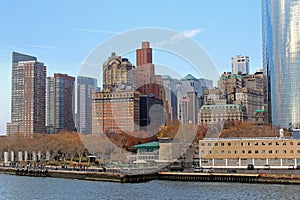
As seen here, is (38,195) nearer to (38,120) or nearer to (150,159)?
(150,159)

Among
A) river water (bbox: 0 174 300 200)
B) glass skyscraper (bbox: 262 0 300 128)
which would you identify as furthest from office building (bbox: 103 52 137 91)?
glass skyscraper (bbox: 262 0 300 128)

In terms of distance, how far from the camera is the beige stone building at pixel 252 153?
53.2 meters

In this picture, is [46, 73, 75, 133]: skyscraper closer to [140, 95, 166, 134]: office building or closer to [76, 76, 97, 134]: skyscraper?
[76, 76, 97, 134]: skyscraper

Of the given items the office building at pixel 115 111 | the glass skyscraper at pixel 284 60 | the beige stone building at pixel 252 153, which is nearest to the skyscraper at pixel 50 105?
the office building at pixel 115 111

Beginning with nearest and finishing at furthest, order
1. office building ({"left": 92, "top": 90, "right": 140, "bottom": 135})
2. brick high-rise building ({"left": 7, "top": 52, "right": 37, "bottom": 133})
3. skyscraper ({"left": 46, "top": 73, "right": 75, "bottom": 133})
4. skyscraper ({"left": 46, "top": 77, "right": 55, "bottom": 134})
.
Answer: office building ({"left": 92, "top": 90, "right": 140, "bottom": 135}) < brick high-rise building ({"left": 7, "top": 52, "right": 37, "bottom": 133}) < skyscraper ({"left": 46, "top": 73, "right": 75, "bottom": 133}) < skyscraper ({"left": 46, "top": 77, "right": 55, "bottom": 134})

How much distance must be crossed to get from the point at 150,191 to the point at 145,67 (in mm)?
17336

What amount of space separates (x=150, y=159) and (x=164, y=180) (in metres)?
10.9

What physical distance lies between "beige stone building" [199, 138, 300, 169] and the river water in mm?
9377

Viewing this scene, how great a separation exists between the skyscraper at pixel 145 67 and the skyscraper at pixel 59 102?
7368 centimetres

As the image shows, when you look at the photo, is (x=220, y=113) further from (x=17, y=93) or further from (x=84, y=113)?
(x=17, y=93)

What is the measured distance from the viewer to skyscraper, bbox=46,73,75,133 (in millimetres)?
143750

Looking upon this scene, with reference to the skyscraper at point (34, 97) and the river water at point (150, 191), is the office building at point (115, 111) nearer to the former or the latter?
the river water at point (150, 191)

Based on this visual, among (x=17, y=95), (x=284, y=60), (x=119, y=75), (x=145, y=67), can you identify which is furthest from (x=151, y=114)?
(x=17, y=95)

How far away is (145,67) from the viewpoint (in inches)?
2119
